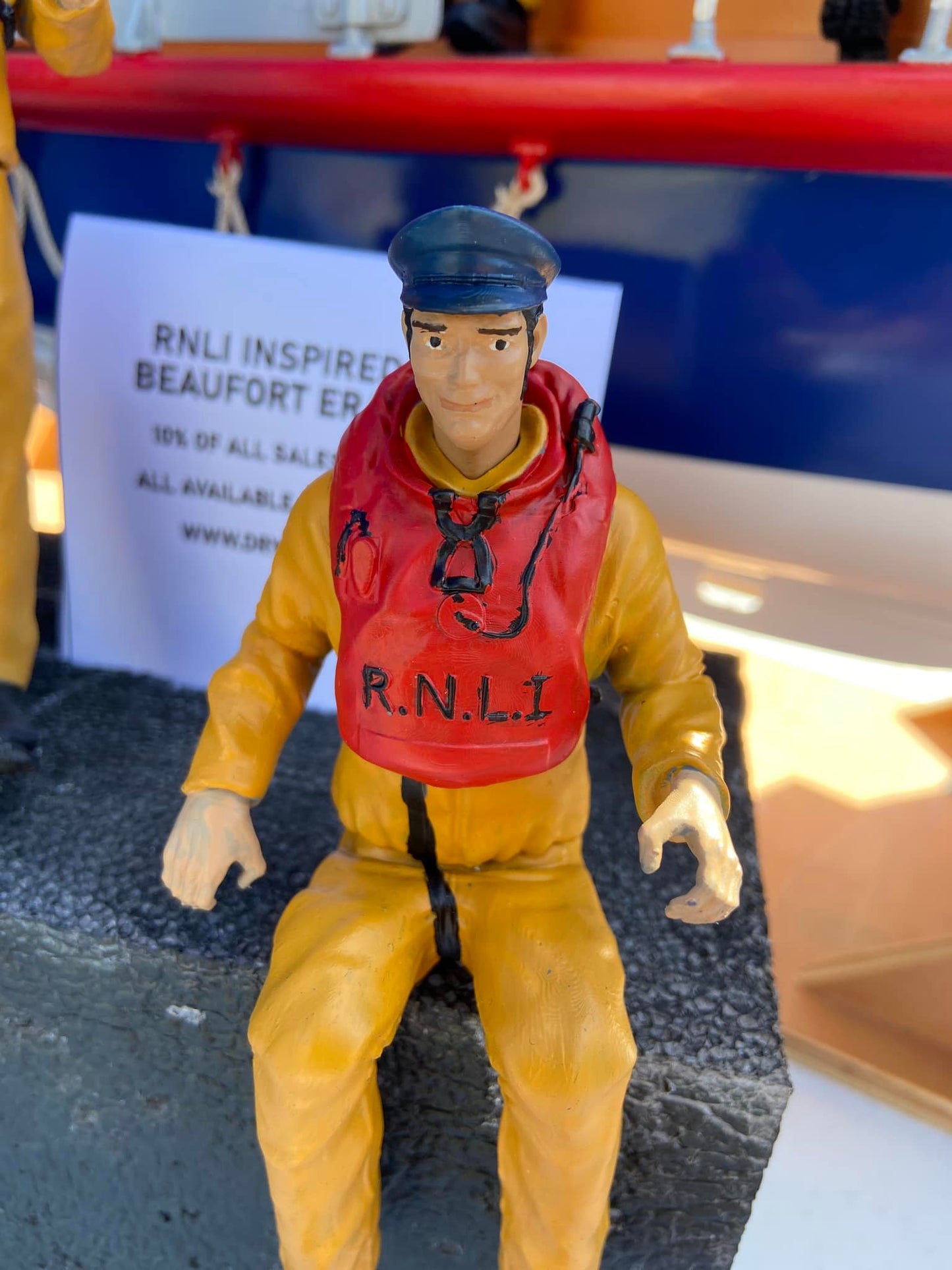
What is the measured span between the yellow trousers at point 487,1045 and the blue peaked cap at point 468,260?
0.47m

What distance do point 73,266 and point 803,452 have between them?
98 centimetres

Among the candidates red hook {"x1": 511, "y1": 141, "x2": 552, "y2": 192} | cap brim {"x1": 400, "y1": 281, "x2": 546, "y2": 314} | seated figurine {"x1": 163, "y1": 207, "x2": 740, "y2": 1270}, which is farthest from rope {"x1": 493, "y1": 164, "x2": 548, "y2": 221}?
cap brim {"x1": 400, "y1": 281, "x2": 546, "y2": 314}

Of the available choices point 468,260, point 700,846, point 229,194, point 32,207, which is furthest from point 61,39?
point 700,846

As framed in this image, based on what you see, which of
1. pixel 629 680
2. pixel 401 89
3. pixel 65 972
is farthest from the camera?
pixel 401 89

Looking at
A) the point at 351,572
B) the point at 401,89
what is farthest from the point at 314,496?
the point at 401,89

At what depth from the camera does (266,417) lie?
1215 millimetres

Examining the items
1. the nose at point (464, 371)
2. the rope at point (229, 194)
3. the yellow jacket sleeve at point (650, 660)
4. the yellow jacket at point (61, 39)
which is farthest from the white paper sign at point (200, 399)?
the nose at point (464, 371)

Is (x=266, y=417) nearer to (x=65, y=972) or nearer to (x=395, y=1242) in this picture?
(x=65, y=972)

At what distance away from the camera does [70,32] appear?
0.94 meters

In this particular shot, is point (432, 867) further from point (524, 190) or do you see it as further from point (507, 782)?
point (524, 190)

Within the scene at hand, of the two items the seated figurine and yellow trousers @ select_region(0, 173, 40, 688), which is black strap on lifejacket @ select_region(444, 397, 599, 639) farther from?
yellow trousers @ select_region(0, 173, 40, 688)

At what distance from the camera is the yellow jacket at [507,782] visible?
2.53ft

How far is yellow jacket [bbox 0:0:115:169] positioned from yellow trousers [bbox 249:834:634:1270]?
2.73 feet

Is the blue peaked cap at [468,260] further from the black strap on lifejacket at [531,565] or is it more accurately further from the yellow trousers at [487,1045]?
the yellow trousers at [487,1045]
